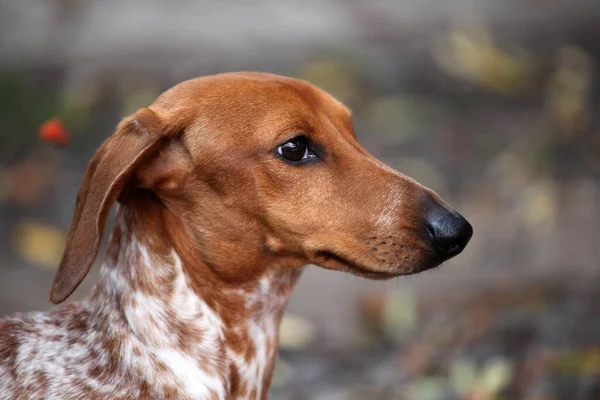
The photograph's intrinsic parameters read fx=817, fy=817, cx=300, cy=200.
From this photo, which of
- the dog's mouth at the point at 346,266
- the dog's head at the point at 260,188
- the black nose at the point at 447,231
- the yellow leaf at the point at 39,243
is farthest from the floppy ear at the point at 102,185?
the yellow leaf at the point at 39,243

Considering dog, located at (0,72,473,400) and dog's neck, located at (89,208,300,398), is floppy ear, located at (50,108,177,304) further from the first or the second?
dog's neck, located at (89,208,300,398)

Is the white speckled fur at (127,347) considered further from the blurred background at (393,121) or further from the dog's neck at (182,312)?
the blurred background at (393,121)

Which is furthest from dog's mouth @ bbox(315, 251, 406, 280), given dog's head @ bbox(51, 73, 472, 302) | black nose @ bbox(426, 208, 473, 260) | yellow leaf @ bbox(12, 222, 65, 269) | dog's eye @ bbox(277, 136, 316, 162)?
yellow leaf @ bbox(12, 222, 65, 269)

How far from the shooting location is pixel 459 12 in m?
9.72

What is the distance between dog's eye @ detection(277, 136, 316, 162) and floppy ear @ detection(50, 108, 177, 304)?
1.84 feet

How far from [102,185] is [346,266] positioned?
1.19m

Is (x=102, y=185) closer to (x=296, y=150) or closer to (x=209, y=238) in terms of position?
(x=209, y=238)

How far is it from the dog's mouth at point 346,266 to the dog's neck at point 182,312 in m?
0.26

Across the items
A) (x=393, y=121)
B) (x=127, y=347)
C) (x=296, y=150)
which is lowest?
(x=393, y=121)

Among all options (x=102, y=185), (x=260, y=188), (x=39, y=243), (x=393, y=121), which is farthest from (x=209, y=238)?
(x=393, y=121)

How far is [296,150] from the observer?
154 inches

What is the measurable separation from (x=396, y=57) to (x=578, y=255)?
328 centimetres

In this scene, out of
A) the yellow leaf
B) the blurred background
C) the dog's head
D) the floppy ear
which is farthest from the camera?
the yellow leaf

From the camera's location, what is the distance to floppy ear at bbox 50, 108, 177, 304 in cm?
366
